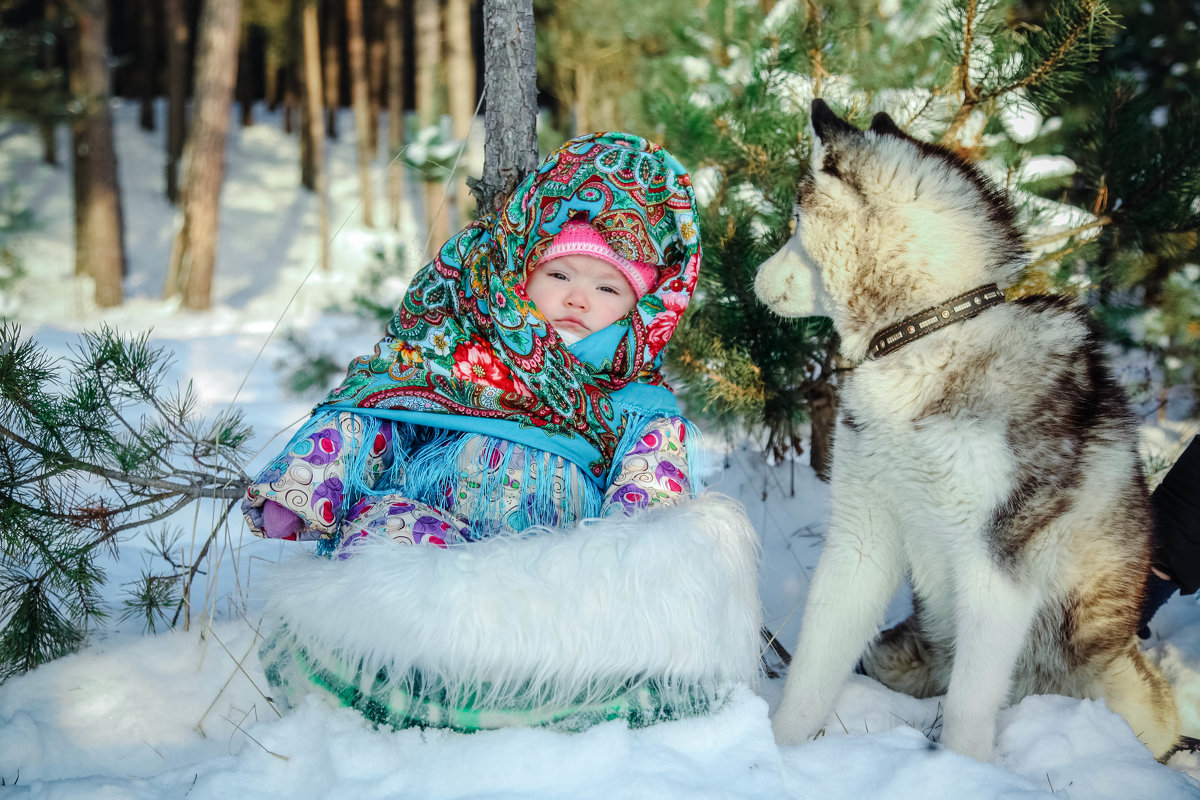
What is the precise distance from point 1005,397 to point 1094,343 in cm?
38

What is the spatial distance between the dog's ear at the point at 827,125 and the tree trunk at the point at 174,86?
1598 centimetres

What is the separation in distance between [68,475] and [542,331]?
1.40 m

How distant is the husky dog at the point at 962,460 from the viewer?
1742mm

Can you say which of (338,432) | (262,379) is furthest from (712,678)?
(262,379)

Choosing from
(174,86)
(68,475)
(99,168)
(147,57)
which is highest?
(147,57)

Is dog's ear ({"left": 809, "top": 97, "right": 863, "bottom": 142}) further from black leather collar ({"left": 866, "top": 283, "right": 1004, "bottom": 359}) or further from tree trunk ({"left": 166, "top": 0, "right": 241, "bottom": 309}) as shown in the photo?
tree trunk ({"left": 166, "top": 0, "right": 241, "bottom": 309})

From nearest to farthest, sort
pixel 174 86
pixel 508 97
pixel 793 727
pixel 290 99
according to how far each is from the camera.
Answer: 1. pixel 793 727
2. pixel 508 97
3. pixel 174 86
4. pixel 290 99

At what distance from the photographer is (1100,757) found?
1.79 m

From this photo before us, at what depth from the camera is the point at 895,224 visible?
1871 millimetres

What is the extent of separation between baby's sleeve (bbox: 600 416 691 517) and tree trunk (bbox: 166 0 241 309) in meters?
8.66

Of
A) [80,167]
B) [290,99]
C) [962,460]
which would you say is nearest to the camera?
[962,460]

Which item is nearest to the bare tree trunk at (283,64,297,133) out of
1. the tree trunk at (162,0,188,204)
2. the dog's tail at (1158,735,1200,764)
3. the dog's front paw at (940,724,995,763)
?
the tree trunk at (162,0,188,204)

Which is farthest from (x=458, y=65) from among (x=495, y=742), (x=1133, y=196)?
(x=495, y=742)

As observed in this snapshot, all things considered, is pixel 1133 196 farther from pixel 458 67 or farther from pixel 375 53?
pixel 375 53
